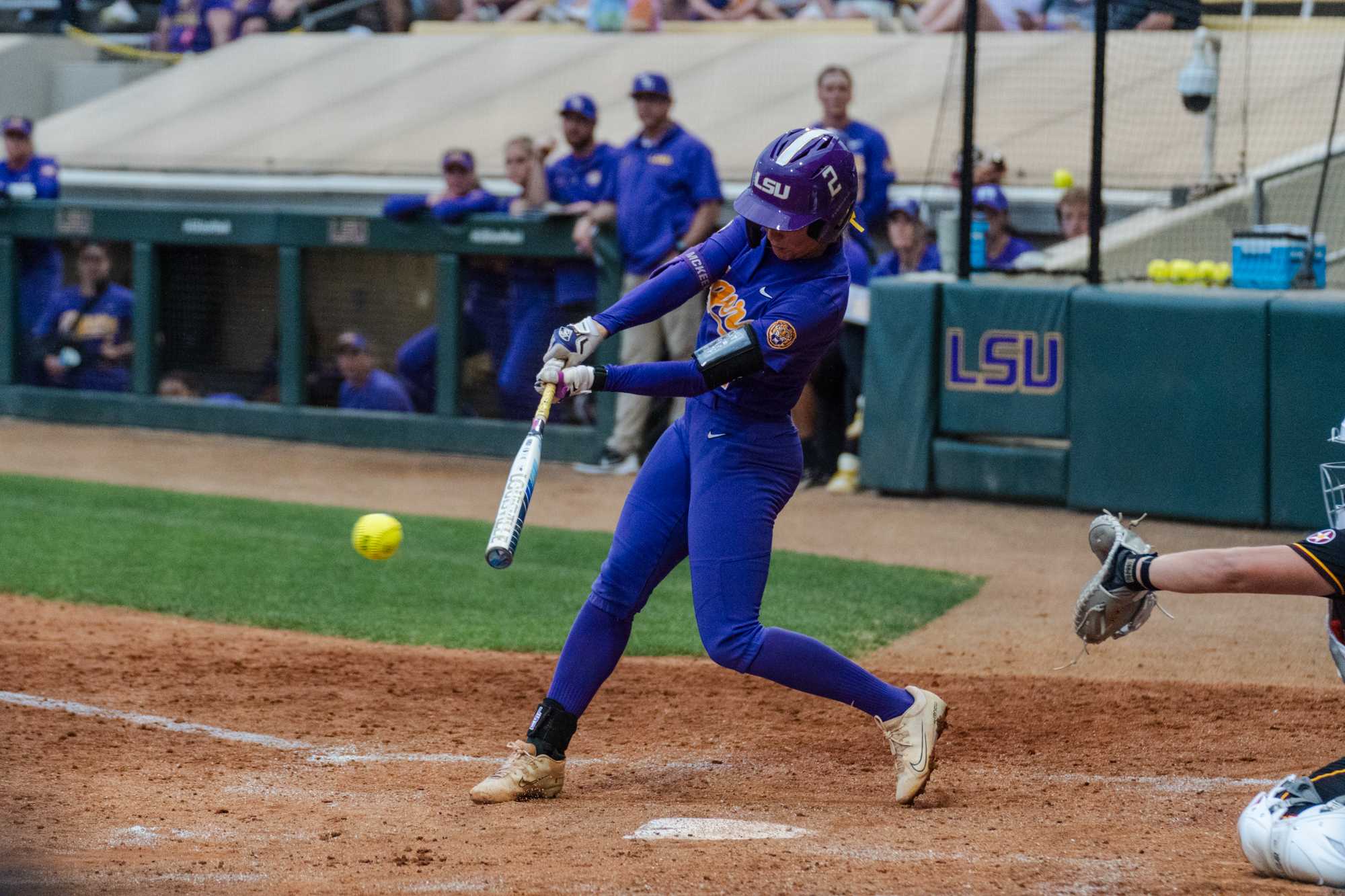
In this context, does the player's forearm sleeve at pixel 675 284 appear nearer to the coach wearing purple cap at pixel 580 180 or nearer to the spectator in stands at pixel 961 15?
the coach wearing purple cap at pixel 580 180

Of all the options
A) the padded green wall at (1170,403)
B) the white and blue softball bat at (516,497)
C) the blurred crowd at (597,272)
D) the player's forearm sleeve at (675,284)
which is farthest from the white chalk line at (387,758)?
the blurred crowd at (597,272)

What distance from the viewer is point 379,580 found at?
7.61 m

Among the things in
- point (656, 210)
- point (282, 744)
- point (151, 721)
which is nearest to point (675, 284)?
point (282, 744)

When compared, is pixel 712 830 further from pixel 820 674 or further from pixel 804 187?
pixel 804 187

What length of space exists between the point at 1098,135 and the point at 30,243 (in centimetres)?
801

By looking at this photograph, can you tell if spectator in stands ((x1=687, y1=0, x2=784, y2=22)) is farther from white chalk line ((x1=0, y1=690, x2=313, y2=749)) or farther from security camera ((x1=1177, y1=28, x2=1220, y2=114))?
white chalk line ((x1=0, y1=690, x2=313, y2=749))

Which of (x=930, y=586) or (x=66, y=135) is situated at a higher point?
(x=66, y=135)

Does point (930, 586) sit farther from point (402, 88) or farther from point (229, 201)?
point (402, 88)

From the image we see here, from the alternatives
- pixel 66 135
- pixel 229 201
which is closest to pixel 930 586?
pixel 229 201

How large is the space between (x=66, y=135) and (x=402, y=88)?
3.50 m

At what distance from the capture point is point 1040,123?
39.6ft

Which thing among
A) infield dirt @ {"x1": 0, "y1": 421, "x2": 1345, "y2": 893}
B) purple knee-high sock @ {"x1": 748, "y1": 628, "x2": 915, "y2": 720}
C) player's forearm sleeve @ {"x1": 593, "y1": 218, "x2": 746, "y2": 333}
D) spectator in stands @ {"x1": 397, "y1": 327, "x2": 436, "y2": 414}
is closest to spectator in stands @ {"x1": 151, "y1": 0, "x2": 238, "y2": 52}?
spectator in stands @ {"x1": 397, "y1": 327, "x2": 436, "y2": 414}

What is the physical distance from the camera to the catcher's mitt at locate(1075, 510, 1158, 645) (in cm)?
396

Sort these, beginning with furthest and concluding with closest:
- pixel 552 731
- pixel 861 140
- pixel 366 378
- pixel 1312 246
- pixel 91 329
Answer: pixel 91 329
pixel 366 378
pixel 861 140
pixel 1312 246
pixel 552 731
